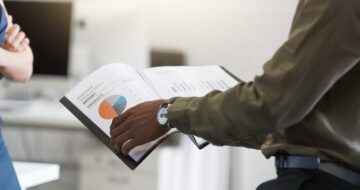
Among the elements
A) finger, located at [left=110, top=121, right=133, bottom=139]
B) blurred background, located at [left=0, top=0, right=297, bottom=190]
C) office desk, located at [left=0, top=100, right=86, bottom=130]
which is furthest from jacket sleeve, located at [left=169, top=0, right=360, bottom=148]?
office desk, located at [left=0, top=100, right=86, bottom=130]

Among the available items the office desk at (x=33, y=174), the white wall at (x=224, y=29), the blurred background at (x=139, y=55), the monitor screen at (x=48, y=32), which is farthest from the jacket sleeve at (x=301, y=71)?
the white wall at (x=224, y=29)

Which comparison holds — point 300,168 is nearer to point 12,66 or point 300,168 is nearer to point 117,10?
point 12,66

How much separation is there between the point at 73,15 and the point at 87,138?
0.76 m

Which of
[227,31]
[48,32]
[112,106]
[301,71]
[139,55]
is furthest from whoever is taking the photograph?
[227,31]

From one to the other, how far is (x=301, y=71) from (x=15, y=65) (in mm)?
837

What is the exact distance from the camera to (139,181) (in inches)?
109

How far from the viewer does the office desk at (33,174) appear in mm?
1559

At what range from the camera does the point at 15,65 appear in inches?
54.6

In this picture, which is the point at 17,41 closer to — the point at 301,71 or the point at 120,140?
the point at 120,140

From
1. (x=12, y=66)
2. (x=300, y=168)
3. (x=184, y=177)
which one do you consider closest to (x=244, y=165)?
(x=184, y=177)

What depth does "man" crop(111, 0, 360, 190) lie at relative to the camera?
81 centimetres

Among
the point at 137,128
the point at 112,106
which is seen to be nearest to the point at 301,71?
the point at 137,128

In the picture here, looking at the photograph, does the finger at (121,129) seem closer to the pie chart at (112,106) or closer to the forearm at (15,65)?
the pie chart at (112,106)

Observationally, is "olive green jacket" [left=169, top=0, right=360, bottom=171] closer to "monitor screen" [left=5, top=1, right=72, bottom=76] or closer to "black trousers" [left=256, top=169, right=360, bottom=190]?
"black trousers" [left=256, top=169, right=360, bottom=190]
